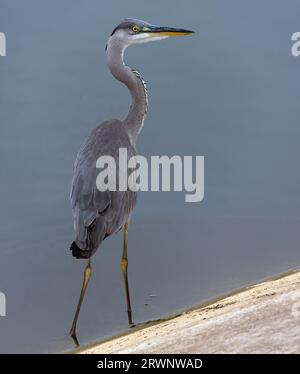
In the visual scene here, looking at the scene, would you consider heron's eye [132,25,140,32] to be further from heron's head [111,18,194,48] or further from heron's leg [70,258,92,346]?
heron's leg [70,258,92,346]

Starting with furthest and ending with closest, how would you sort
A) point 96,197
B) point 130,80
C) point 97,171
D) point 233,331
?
point 130,80 → point 97,171 → point 96,197 → point 233,331

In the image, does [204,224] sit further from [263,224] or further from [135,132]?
[135,132]

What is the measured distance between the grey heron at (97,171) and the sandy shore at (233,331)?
56 cm

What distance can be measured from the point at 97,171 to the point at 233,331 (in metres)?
1.62

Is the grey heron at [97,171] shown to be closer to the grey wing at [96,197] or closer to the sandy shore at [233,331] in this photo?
the grey wing at [96,197]

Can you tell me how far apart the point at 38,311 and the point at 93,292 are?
0.37 meters

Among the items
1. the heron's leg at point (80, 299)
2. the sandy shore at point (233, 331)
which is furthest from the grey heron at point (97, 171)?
the sandy shore at point (233, 331)

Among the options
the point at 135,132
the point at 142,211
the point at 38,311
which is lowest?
the point at 38,311

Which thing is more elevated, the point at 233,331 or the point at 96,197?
the point at 96,197

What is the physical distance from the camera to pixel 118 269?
18.0 feet

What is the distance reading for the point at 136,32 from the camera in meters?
5.87

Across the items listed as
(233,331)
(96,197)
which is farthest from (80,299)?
(233,331)

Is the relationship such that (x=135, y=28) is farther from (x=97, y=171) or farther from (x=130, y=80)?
(x=97, y=171)
